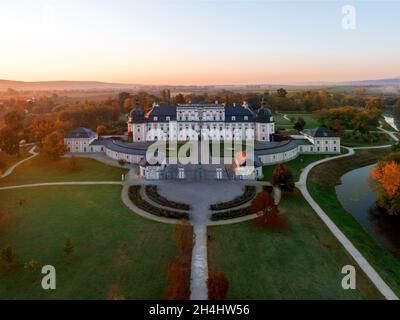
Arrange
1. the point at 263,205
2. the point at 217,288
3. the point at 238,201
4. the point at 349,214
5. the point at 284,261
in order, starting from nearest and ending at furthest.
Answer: the point at 217,288 → the point at 284,261 → the point at 263,205 → the point at 238,201 → the point at 349,214

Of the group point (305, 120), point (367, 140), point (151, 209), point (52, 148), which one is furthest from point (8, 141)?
point (305, 120)

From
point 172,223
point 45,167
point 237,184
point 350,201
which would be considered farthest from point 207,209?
point 45,167

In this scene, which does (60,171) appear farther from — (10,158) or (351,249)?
(351,249)

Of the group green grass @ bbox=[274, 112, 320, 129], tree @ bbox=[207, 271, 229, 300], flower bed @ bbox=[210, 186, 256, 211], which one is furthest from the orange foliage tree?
green grass @ bbox=[274, 112, 320, 129]

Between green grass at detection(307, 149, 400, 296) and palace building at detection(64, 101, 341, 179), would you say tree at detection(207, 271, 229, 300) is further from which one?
palace building at detection(64, 101, 341, 179)

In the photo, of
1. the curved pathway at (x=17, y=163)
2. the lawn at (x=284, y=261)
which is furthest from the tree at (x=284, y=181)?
the curved pathway at (x=17, y=163)

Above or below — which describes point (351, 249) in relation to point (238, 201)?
below

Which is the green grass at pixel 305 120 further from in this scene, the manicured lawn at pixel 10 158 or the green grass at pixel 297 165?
the manicured lawn at pixel 10 158

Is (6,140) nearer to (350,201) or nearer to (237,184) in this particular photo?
(237,184)
